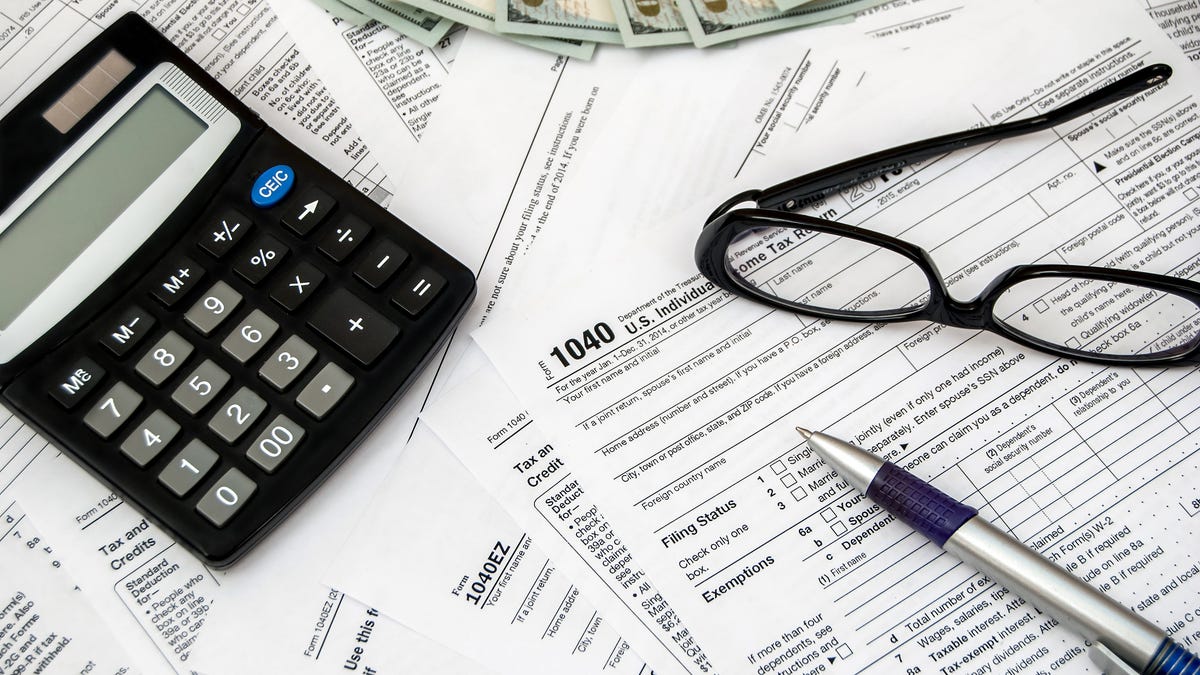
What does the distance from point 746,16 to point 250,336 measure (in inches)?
12.6

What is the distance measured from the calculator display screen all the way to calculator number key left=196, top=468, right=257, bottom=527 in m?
0.12

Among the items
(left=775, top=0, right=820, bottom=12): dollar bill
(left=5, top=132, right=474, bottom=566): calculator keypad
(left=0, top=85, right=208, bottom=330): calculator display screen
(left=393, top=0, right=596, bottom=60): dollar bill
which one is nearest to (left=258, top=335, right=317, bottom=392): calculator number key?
(left=5, top=132, right=474, bottom=566): calculator keypad

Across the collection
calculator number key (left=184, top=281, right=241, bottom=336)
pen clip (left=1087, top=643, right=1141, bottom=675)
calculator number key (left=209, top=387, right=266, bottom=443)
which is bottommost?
pen clip (left=1087, top=643, right=1141, bottom=675)

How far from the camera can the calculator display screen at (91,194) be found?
43 centimetres

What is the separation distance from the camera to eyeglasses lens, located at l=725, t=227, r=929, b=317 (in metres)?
0.47

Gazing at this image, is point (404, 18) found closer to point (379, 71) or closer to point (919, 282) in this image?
point (379, 71)

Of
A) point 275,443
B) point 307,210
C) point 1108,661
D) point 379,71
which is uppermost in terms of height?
point 379,71

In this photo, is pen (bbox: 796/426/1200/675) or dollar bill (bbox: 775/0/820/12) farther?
dollar bill (bbox: 775/0/820/12)

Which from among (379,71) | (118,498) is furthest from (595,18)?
(118,498)

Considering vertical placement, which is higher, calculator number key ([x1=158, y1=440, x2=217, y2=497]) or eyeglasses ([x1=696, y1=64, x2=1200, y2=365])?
eyeglasses ([x1=696, y1=64, x2=1200, y2=365])

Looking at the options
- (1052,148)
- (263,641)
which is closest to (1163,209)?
(1052,148)

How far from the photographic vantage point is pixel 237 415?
16.4 inches

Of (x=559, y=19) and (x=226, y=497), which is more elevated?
(x=559, y=19)

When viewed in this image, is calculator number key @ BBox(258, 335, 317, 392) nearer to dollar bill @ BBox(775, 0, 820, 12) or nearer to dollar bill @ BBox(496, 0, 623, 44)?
dollar bill @ BBox(496, 0, 623, 44)
